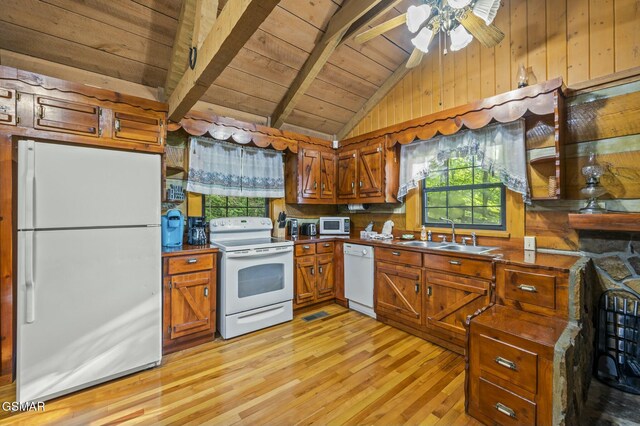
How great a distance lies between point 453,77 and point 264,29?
2.18 meters

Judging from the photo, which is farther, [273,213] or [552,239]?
[273,213]

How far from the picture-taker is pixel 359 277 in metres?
3.49

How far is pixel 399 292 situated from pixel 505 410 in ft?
4.69

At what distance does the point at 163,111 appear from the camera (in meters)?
2.52

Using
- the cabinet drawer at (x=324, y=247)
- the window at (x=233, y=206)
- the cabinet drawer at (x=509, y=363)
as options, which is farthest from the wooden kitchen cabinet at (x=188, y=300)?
the cabinet drawer at (x=509, y=363)

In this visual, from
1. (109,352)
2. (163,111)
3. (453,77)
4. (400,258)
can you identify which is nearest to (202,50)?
(163,111)

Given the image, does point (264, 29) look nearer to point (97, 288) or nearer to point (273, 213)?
point (273, 213)

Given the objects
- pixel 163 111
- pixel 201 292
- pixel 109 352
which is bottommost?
pixel 109 352

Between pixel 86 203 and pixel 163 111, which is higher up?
pixel 163 111

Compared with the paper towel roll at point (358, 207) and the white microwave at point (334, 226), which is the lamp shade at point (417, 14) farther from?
the white microwave at point (334, 226)

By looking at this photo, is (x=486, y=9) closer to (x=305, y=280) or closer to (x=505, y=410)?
(x=505, y=410)

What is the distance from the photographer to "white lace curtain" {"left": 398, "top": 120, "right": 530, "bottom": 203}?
262 cm

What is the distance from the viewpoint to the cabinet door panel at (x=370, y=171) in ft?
11.9

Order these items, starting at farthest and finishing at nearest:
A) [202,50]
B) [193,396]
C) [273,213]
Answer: [273,213]
[193,396]
[202,50]
